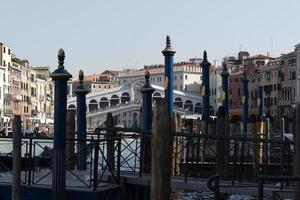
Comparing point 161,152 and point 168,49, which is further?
point 168,49

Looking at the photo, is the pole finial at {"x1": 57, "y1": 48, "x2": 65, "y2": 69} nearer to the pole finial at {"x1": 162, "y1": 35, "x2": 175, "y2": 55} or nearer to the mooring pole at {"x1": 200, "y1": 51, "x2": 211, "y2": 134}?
the pole finial at {"x1": 162, "y1": 35, "x2": 175, "y2": 55}

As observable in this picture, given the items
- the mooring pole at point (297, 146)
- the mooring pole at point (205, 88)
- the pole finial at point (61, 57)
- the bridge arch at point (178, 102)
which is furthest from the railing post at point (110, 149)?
the bridge arch at point (178, 102)

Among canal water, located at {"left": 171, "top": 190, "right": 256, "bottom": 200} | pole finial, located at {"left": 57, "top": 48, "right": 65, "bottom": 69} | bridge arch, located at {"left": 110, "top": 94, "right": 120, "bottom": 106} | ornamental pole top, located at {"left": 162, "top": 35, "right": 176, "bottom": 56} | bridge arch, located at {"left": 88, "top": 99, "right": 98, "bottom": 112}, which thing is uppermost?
bridge arch, located at {"left": 110, "top": 94, "right": 120, "bottom": 106}

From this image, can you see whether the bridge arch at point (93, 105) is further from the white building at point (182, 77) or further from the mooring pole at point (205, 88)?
the mooring pole at point (205, 88)

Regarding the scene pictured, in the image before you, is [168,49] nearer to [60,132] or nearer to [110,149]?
[110,149]

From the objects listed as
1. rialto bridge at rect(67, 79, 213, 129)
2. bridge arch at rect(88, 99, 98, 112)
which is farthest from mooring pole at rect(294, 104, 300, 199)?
bridge arch at rect(88, 99, 98, 112)

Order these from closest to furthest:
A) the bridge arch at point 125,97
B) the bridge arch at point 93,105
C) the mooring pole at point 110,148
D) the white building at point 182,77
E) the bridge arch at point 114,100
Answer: the mooring pole at point 110,148, the bridge arch at point 93,105, the bridge arch at point 114,100, the bridge arch at point 125,97, the white building at point 182,77

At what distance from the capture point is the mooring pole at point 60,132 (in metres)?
5.95

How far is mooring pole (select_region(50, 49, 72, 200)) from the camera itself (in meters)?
5.95

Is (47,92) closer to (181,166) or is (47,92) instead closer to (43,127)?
(43,127)

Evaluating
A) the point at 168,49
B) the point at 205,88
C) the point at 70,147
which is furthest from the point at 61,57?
the point at 205,88

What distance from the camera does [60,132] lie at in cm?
608

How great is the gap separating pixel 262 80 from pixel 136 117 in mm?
22473

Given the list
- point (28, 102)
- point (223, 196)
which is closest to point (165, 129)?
point (223, 196)
